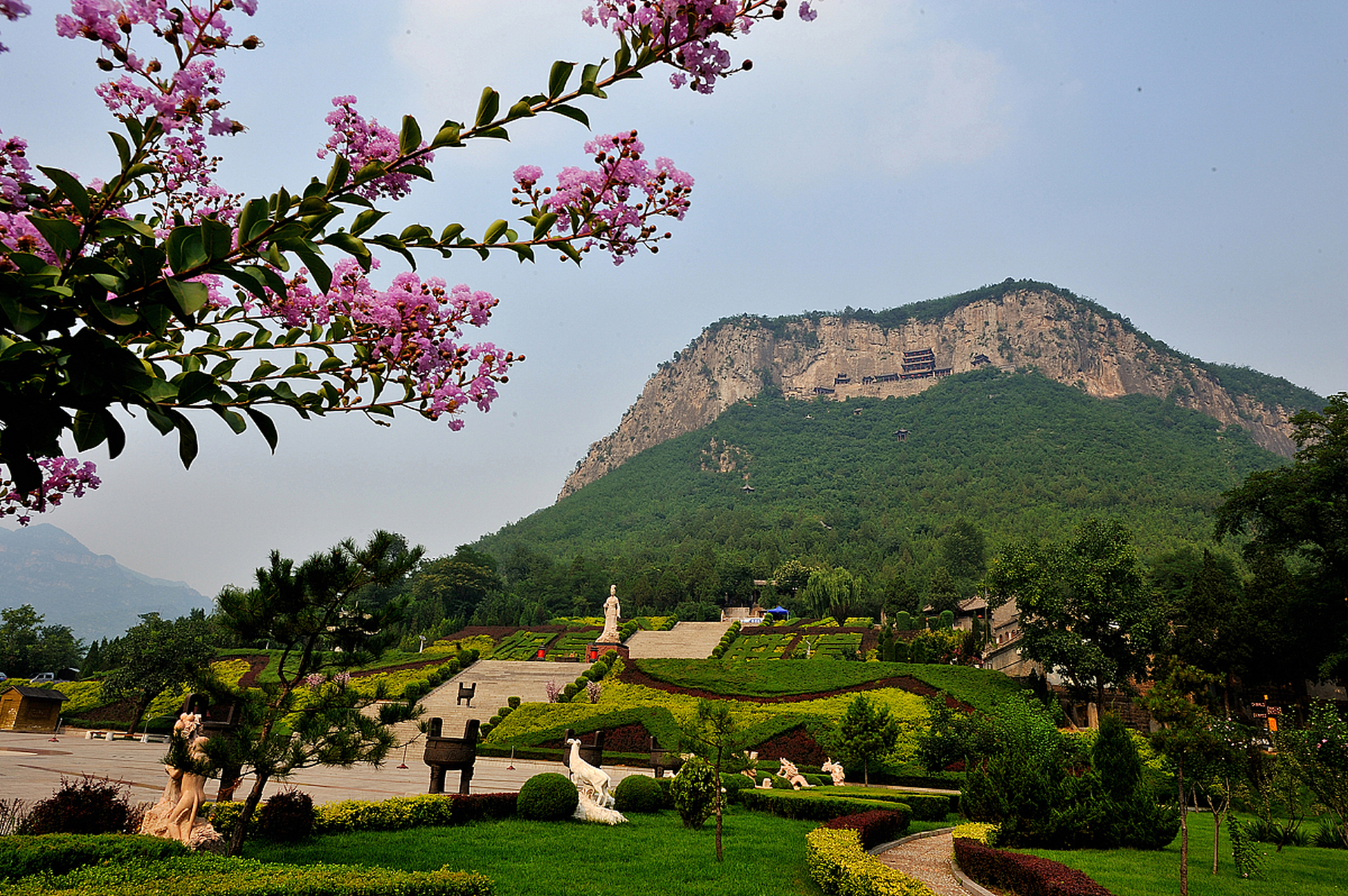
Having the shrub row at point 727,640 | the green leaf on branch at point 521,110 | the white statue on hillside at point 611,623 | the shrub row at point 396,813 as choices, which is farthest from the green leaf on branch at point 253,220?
the white statue on hillside at point 611,623

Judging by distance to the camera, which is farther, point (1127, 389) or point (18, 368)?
point (1127, 389)

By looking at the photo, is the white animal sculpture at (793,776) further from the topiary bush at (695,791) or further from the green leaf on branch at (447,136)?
the green leaf on branch at (447,136)

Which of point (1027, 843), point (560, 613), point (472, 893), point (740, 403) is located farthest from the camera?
point (740, 403)

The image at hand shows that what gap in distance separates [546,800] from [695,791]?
2.36 meters

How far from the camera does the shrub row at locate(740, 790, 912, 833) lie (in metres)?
13.5

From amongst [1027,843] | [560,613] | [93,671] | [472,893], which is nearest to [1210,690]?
[1027,843]

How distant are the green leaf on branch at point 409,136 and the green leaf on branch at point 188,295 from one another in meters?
0.63

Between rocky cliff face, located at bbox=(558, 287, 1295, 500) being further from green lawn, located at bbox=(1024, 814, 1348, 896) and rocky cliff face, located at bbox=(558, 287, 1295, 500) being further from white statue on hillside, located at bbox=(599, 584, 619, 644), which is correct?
green lawn, located at bbox=(1024, 814, 1348, 896)

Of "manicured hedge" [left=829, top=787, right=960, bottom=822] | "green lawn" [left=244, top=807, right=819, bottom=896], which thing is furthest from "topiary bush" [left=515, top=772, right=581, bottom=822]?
"manicured hedge" [left=829, top=787, right=960, bottom=822]

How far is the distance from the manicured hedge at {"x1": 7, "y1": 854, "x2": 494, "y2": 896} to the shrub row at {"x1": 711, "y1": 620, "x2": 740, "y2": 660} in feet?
103

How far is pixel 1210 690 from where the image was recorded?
26.9 meters

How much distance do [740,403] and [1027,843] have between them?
5003 inches

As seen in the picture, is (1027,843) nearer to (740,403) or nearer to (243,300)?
(243,300)

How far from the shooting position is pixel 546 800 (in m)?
11.6
